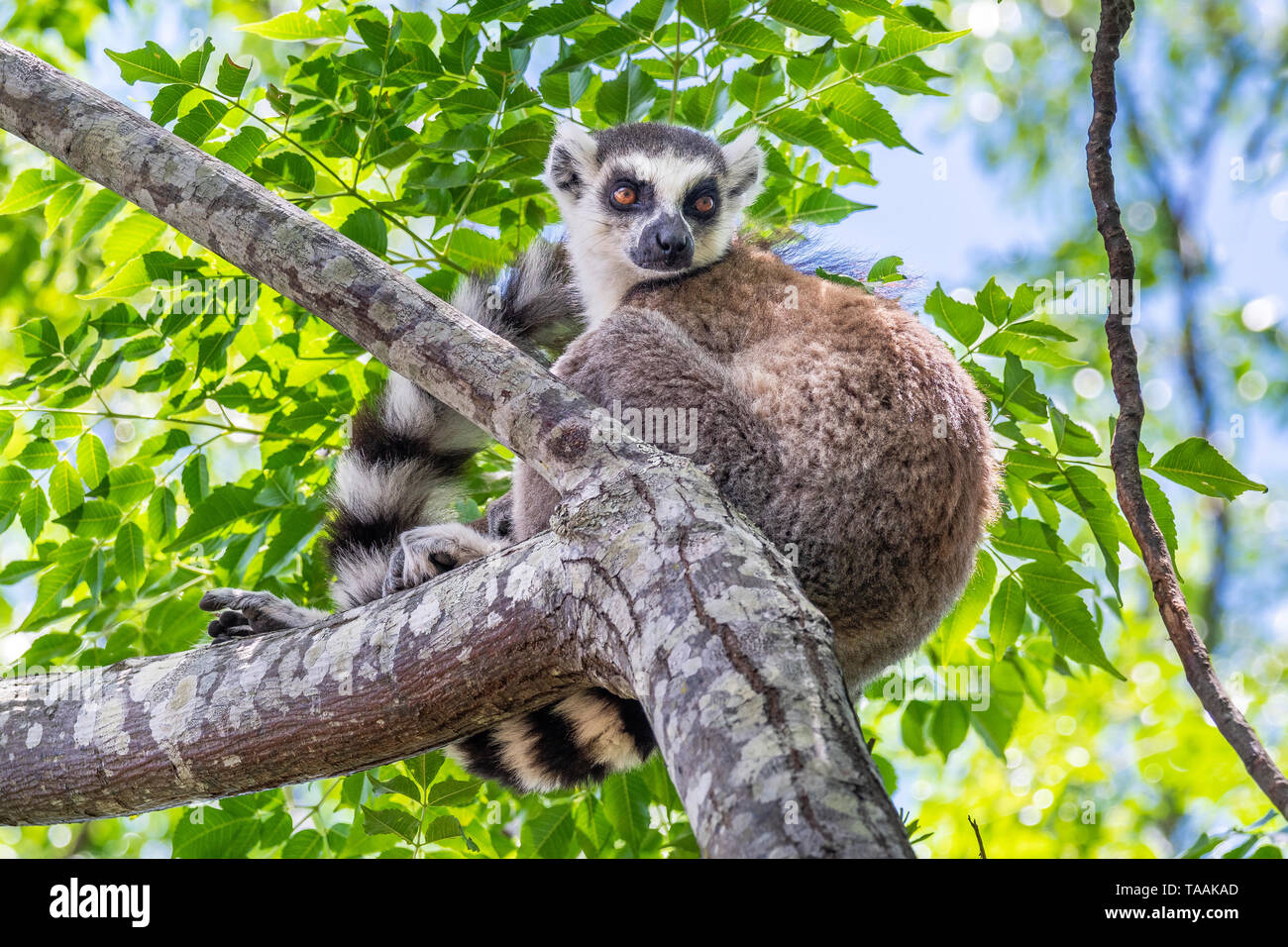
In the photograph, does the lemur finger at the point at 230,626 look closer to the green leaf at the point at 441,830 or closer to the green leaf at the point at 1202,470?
the green leaf at the point at 441,830

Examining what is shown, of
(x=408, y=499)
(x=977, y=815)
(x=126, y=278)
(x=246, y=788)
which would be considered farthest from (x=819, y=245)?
(x=977, y=815)

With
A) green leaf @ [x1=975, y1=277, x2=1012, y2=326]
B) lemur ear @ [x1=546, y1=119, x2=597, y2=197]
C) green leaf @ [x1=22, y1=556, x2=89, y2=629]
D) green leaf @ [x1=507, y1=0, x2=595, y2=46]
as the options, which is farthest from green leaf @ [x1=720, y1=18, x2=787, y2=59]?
green leaf @ [x1=22, y1=556, x2=89, y2=629]

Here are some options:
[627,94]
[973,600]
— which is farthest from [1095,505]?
[627,94]

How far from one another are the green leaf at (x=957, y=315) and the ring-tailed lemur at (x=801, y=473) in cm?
14

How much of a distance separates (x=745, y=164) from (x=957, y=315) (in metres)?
1.73

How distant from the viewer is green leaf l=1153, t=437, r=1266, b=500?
3473 mm

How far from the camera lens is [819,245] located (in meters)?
5.31

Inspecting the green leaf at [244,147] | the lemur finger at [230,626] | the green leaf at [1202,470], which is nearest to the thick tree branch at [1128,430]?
the green leaf at [1202,470]

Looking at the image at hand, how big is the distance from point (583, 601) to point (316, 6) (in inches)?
115

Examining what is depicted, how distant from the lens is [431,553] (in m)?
3.58

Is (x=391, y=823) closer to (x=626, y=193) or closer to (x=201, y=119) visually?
(x=201, y=119)

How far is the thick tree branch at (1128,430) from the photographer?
232cm
